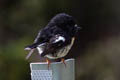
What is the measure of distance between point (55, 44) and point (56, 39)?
5 centimetres

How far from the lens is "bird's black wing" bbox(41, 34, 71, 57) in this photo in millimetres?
3105

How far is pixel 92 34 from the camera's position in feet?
26.7

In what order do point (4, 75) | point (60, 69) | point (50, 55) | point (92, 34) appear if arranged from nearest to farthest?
point (60, 69), point (50, 55), point (4, 75), point (92, 34)

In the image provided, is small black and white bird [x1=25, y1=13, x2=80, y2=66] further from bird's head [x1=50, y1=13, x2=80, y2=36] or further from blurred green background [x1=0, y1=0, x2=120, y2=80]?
blurred green background [x1=0, y1=0, x2=120, y2=80]

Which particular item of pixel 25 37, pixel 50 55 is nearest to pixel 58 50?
pixel 50 55

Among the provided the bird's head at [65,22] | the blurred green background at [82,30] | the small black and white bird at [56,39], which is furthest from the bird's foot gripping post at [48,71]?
the blurred green background at [82,30]

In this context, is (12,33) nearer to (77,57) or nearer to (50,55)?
(77,57)

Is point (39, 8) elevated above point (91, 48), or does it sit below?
above

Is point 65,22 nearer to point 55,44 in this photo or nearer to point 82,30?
point 55,44

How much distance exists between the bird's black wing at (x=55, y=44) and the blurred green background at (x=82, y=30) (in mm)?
3875

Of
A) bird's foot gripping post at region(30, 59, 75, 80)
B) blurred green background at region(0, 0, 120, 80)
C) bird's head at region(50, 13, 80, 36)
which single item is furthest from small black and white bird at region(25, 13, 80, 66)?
blurred green background at region(0, 0, 120, 80)

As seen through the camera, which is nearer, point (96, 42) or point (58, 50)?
point (58, 50)

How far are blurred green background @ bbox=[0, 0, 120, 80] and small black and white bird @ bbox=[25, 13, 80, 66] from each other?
12.2 ft

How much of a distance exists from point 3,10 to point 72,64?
17.1 ft
